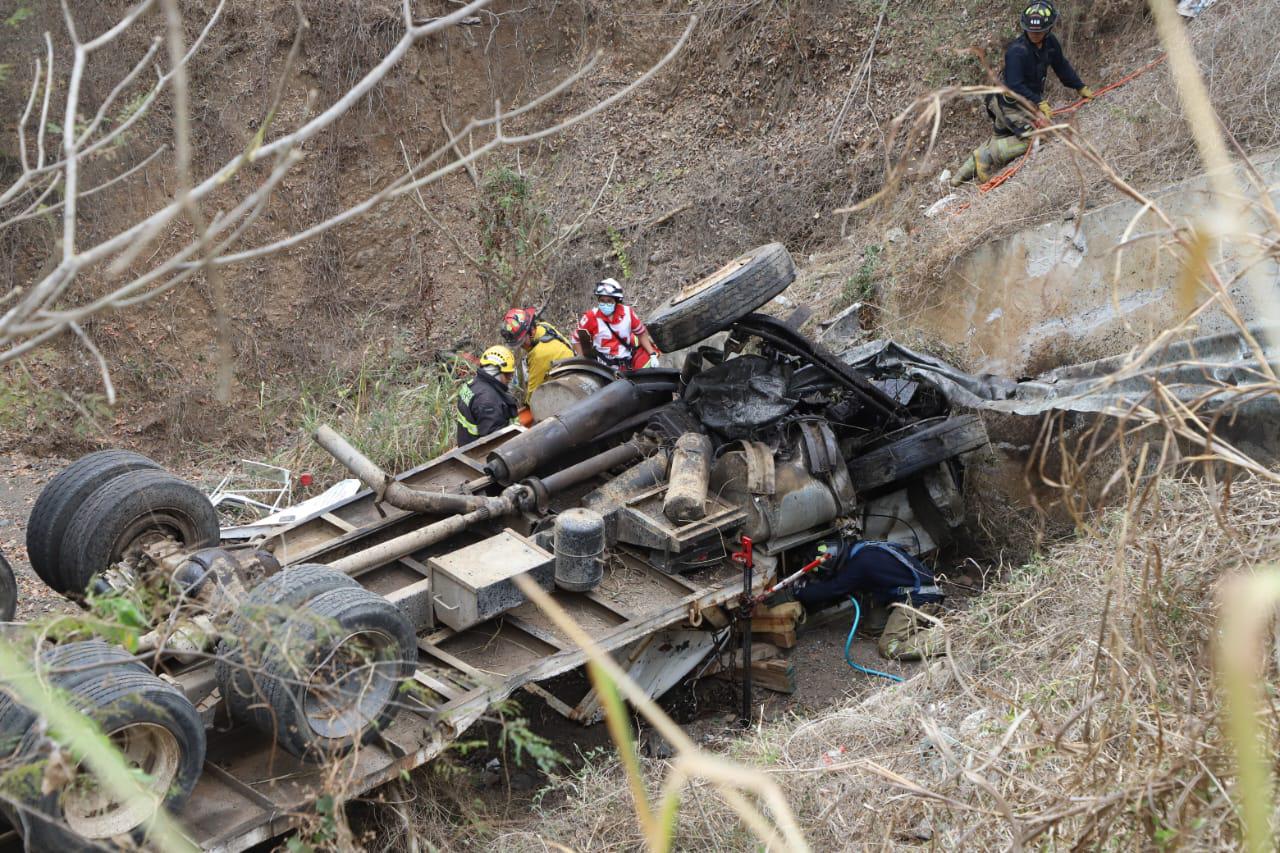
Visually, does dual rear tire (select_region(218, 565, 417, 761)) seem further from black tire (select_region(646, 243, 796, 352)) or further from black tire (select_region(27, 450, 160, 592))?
black tire (select_region(646, 243, 796, 352))

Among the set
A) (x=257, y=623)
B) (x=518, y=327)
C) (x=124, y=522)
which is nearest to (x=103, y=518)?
(x=124, y=522)

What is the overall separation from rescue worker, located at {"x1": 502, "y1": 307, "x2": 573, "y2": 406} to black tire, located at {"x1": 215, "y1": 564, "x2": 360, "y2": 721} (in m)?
4.18

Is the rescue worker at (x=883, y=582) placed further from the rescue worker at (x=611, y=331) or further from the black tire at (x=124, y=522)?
the black tire at (x=124, y=522)

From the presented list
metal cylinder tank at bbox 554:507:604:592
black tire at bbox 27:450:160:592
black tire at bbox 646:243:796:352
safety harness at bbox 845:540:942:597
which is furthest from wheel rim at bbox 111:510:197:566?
safety harness at bbox 845:540:942:597

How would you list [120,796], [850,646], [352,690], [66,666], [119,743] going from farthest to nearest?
[850,646] → [352,690] → [119,743] → [120,796] → [66,666]

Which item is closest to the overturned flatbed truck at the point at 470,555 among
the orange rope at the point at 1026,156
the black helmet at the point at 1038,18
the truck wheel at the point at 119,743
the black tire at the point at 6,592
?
the truck wheel at the point at 119,743

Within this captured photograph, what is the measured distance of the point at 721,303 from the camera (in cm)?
643

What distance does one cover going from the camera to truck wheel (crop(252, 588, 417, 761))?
4.20 metres

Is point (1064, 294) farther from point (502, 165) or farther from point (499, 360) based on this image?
point (502, 165)

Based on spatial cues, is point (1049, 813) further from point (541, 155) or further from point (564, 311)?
point (541, 155)

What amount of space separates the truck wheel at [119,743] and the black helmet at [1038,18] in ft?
29.5

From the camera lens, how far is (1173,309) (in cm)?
701

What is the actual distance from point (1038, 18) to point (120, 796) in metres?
9.42

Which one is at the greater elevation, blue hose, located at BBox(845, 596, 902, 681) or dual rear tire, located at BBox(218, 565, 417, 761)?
dual rear tire, located at BBox(218, 565, 417, 761)
